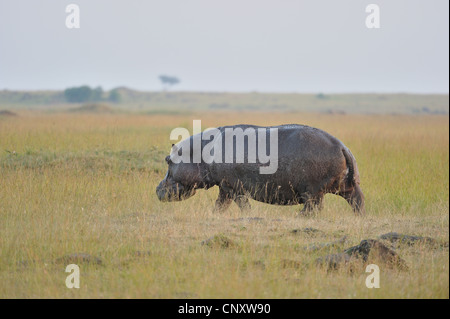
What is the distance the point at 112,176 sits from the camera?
1207 centimetres

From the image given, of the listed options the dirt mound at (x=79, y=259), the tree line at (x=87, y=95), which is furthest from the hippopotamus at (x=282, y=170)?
the tree line at (x=87, y=95)

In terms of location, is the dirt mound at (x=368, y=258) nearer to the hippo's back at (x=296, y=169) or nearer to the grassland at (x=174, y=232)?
the grassland at (x=174, y=232)

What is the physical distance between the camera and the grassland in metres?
5.61

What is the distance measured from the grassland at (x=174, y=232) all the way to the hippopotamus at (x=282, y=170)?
11.7 inches

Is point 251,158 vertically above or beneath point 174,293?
above

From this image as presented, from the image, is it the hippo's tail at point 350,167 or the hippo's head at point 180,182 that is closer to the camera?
the hippo's tail at point 350,167

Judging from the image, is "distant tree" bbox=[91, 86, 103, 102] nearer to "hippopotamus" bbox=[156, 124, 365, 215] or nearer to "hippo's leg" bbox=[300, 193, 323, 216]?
"hippopotamus" bbox=[156, 124, 365, 215]

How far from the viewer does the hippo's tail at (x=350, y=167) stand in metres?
8.59

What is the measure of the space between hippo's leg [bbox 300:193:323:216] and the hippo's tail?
0.45m

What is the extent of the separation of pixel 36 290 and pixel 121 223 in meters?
2.71

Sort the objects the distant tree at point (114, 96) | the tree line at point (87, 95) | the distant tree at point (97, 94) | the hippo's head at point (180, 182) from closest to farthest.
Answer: the hippo's head at point (180, 182), the tree line at point (87, 95), the distant tree at point (97, 94), the distant tree at point (114, 96)

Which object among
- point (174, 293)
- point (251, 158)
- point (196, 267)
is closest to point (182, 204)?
point (251, 158)

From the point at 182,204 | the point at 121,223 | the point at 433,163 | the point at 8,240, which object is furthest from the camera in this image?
the point at 433,163

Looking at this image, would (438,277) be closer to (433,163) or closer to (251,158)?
(251,158)
